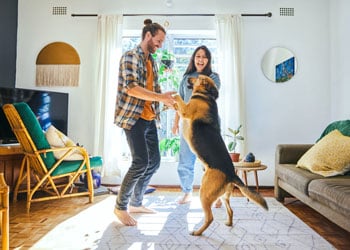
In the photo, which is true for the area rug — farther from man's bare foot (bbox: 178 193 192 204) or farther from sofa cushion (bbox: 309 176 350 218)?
sofa cushion (bbox: 309 176 350 218)

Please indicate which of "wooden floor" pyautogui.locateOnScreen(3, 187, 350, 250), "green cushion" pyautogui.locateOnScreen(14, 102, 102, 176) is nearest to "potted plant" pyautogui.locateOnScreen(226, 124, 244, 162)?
"wooden floor" pyautogui.locateOnScreen(3, 187, 350, 250)

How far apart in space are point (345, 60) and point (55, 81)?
3.55 metres

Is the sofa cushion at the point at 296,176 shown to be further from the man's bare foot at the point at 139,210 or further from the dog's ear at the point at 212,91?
the man's bare foot at the point at 139,210

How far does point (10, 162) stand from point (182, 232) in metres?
1.96

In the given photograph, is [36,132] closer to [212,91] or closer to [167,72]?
[212,91]

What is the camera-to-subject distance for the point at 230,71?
135 inches

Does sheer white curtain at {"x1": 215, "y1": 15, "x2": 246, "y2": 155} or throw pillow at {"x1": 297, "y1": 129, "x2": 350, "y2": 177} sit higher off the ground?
sheer white curtain at {"x1": 215, "y1": 15, "x2": 246, "y2": 155}

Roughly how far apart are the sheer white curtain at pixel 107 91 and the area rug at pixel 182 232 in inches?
39.6

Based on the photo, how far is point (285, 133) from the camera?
3.53 metres

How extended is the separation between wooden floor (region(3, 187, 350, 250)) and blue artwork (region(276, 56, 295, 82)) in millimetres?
1543

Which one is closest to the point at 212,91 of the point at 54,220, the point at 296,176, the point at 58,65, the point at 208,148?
the point at 208,148

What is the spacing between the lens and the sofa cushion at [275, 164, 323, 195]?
6.82ft

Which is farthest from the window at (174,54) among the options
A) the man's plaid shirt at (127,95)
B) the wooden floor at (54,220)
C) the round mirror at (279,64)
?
the man's plaid shirt at (127,95)

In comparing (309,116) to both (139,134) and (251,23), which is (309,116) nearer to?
(251,23)
